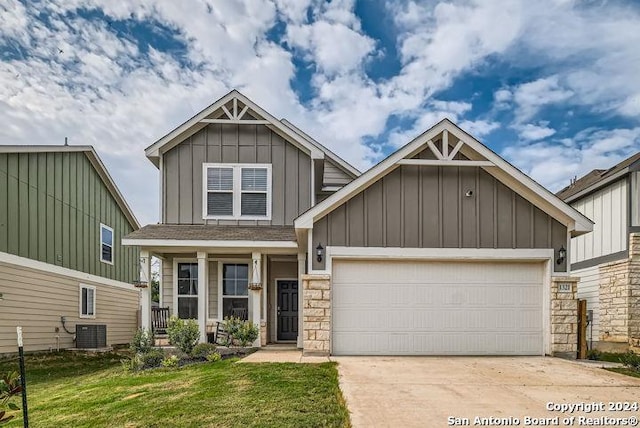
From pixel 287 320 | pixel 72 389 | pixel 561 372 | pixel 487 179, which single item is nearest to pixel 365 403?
pixel 561 372

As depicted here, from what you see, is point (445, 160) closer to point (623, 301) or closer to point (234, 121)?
point (234, 121)

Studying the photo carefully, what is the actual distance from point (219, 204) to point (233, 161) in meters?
1.21

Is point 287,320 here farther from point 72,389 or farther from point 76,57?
point 76,57

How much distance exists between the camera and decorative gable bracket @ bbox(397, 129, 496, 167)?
9.80 metres

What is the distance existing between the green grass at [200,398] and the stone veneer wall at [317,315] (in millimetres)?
1440

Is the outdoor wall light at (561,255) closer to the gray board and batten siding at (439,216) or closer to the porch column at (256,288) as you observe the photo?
the gray board and batten siding at (439,216)

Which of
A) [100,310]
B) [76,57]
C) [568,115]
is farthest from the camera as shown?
[568,115]

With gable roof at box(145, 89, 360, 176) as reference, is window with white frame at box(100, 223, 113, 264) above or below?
below

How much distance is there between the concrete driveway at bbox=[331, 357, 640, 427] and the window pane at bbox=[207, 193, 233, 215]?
5193mm

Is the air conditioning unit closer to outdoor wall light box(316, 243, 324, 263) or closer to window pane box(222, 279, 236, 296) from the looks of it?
window pane box(222, 279, 236, 296)

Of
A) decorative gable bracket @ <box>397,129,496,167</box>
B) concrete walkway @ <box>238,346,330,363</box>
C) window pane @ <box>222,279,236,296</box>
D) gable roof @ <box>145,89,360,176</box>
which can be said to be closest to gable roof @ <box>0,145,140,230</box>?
gable roof @ <box>145,89,360,176</box>

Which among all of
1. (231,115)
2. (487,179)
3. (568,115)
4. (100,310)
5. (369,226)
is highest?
(568,115)

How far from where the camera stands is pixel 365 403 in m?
5.66

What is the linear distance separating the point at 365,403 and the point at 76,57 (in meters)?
13.3
